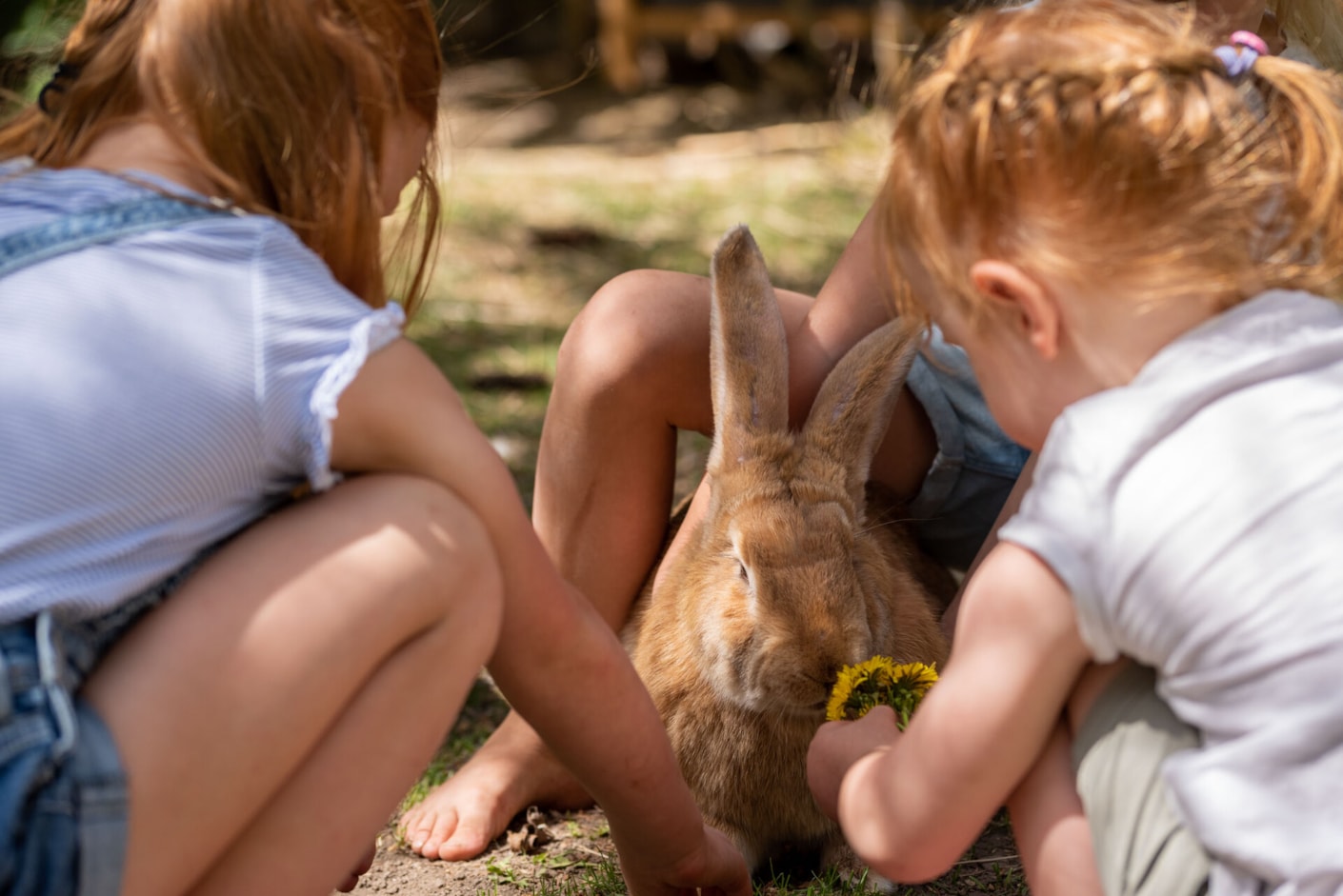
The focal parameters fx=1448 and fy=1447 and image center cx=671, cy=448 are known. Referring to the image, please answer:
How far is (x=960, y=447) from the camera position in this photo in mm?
2072

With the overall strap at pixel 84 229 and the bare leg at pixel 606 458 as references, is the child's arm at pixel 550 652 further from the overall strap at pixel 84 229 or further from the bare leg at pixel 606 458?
the bare leg at pixel 606 458

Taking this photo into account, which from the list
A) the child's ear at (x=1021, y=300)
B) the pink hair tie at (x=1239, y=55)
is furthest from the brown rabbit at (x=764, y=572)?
the pink hair tie at (x=1239, y=55)

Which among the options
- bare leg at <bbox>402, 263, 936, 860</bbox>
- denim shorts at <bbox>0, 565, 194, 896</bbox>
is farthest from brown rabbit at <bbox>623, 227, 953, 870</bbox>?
denim shorts at <bbox>0, 565, 194, 896</bbox>

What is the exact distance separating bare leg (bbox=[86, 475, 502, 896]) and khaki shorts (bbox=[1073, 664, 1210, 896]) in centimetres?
53

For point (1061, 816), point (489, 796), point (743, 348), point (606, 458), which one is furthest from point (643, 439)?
point (1061, 816)

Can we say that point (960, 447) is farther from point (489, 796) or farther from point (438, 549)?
point (438, 549)

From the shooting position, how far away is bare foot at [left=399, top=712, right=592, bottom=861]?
1.88 m

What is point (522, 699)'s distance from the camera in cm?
140

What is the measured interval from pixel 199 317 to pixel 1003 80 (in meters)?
0.70

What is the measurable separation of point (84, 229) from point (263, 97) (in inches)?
7.8

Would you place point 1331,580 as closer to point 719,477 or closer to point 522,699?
point 522,699

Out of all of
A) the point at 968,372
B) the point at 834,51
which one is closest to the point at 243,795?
the point at 968,372

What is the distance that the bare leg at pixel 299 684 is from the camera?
1.15 meters

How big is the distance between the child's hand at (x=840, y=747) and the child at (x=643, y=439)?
1.79 feet
